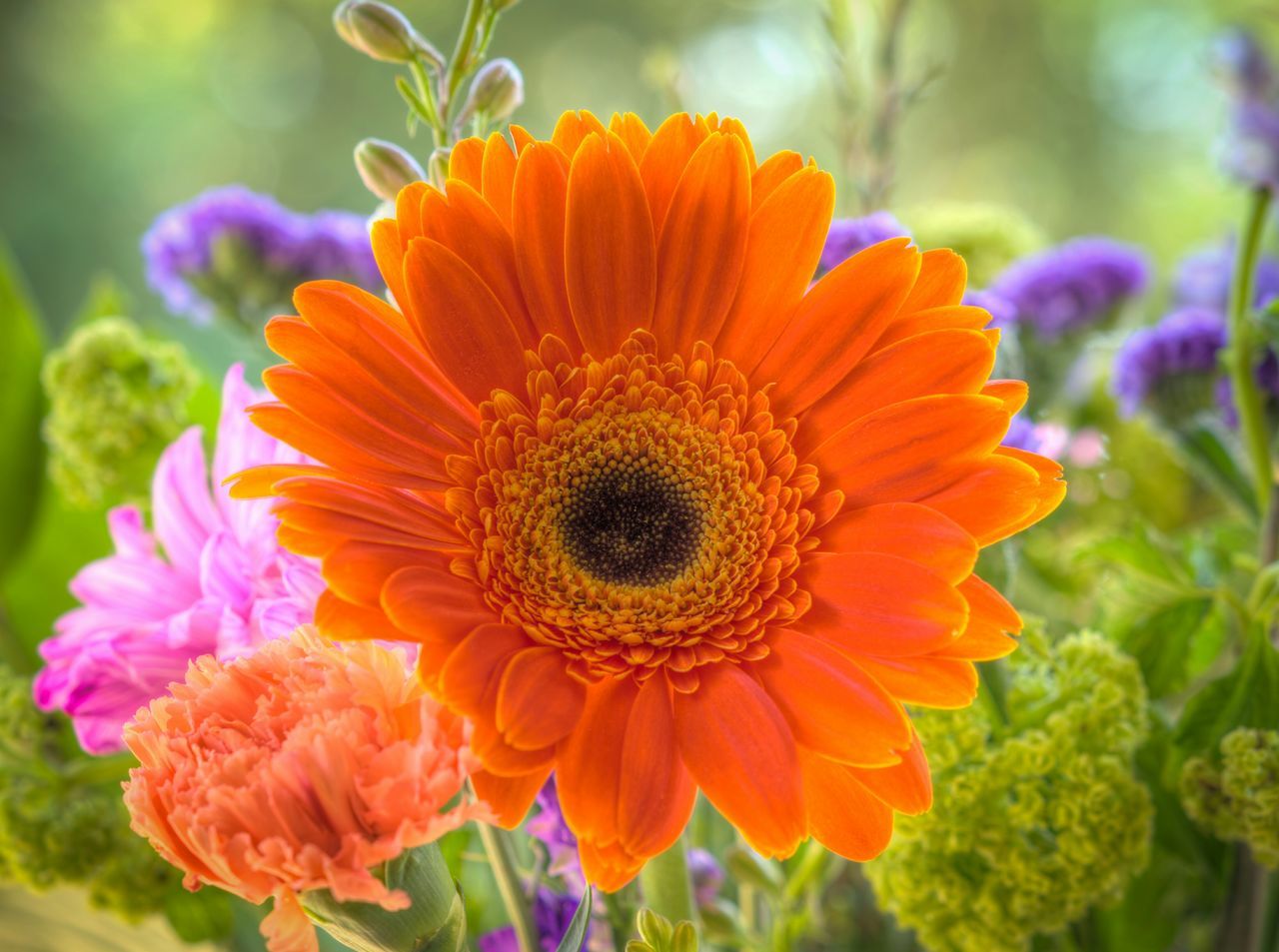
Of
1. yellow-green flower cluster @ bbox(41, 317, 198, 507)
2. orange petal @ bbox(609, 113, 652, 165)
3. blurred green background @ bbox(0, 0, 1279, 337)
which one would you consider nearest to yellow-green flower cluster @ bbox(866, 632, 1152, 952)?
orange petal @ bbox(609, 113, 652, 165)

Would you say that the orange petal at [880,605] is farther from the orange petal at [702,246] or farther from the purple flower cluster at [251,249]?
the purple flower cluster at [251,249]

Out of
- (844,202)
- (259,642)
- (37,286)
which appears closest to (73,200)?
(37,286)

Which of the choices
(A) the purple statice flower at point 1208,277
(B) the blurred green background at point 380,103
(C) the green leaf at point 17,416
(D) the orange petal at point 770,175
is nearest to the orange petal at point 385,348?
(D) the orange petal at point 770,175

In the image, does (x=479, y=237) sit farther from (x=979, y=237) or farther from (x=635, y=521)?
(x=979, y=237)

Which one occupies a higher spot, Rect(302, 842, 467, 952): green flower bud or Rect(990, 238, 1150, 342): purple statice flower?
Rect(990, 238, 1150, 342): purple statice flower

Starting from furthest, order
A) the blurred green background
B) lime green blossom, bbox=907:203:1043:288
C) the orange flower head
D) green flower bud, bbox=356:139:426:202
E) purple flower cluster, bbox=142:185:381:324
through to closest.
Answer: the blurred green background
lime green blossom, bbox=907:203:1043:288
purple flower cluster, bbox=142:185:381:324
green flower bud, bbox=356:139:426:202
the orange flower head

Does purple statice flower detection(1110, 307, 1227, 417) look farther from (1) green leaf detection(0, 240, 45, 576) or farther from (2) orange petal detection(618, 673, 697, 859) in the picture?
(1) green leaf detection(0, 240, 45, 576)
